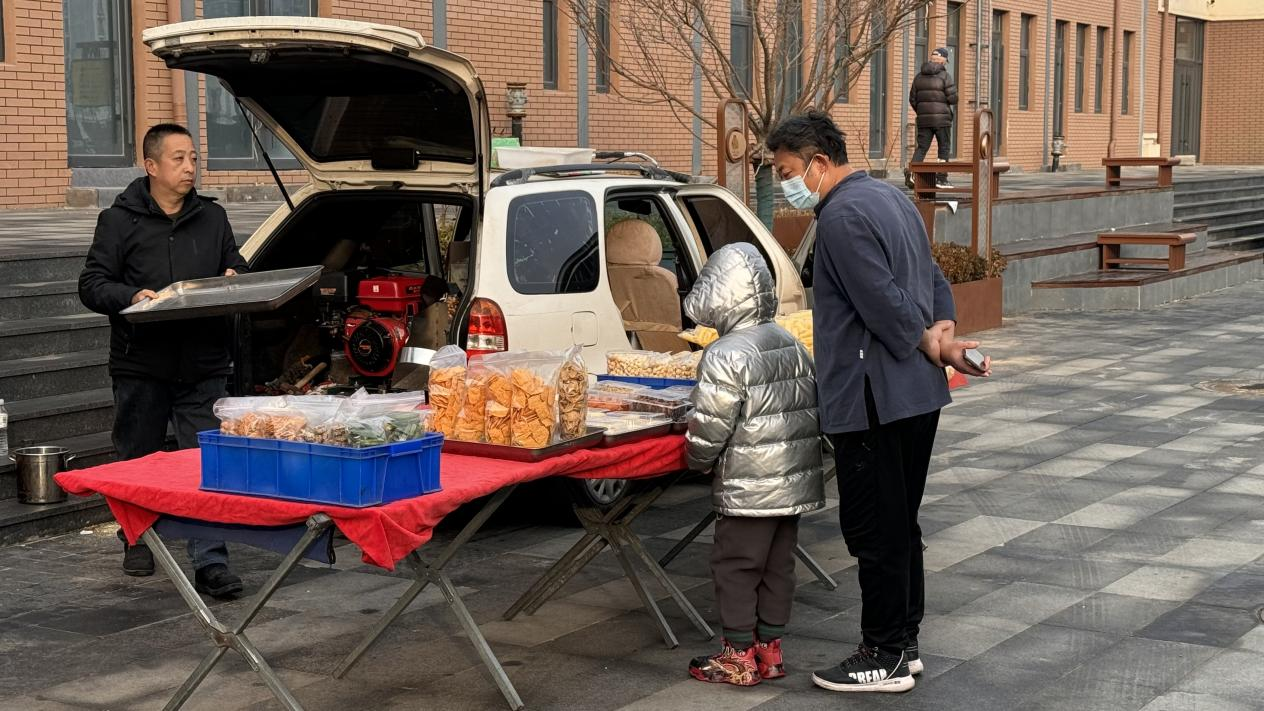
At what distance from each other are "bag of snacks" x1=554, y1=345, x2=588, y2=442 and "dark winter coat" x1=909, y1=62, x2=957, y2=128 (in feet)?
62.9

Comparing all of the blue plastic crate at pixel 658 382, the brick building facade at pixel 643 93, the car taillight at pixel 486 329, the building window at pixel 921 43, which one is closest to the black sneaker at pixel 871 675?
the blue plastic crate at pixel 658 382

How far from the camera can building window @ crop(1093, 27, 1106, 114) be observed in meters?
41.5

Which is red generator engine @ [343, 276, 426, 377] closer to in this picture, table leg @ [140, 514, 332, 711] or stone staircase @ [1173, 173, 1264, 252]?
table leg @ [140, 514, 332, 711]

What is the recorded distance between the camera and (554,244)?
778 cm

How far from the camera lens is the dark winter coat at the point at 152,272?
6.76 m

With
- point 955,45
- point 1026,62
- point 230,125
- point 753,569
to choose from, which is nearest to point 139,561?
point 753,569

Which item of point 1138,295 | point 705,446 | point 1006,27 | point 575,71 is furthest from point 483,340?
point 1006,27

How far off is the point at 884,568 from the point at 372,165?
390cm

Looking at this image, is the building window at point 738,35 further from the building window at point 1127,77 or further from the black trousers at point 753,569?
the black trousers at point 753,569

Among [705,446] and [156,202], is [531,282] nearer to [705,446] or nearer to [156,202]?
[156,202]

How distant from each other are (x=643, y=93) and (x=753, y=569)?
19326 millimetres

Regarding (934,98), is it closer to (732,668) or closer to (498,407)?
(732,668)

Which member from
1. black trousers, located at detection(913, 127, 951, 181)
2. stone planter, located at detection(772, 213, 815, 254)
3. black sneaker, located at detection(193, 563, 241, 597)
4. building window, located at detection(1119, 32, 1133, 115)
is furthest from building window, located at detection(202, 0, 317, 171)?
building window, located at detection(1119, 32, 1133, 115)

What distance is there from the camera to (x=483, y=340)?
24.2 ft
